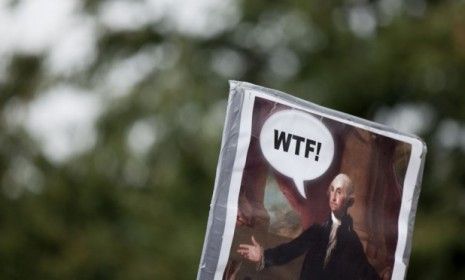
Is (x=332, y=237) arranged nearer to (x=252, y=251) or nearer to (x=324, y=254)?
(x=324, y=254)

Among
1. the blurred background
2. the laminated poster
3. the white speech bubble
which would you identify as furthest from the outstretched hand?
Answer: the blurred background

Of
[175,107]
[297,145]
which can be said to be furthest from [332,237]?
[175,107]

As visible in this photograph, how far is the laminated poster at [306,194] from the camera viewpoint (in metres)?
3.94

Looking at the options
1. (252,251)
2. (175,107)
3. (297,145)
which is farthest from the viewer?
(175,107)

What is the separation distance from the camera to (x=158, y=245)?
47.6ft

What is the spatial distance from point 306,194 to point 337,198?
0.11 metres

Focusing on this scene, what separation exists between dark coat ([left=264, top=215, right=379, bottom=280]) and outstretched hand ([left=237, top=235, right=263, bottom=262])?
0.08 ft

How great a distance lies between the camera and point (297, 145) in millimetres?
4086

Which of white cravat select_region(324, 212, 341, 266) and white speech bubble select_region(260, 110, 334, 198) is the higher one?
white speech bubble select_region(260, 110, 334, 198)

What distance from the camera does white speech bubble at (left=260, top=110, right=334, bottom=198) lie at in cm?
404

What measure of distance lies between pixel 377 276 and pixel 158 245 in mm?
10341

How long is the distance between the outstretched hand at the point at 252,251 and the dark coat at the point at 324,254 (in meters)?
0.03

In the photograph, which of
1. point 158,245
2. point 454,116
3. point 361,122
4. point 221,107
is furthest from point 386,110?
point 361,122

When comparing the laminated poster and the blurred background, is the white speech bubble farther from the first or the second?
the blurred background
